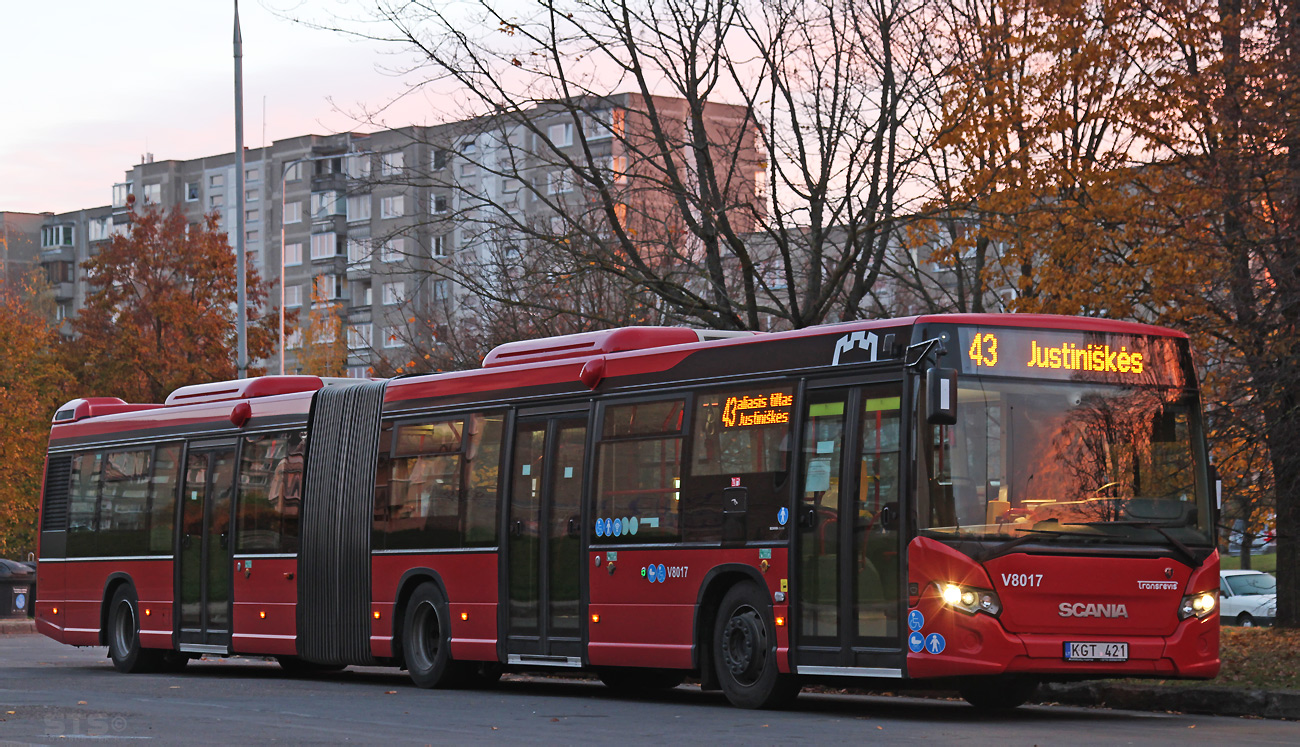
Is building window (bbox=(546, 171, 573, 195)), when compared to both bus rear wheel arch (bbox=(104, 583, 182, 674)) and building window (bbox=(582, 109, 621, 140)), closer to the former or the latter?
building window (bbox=(582, 109, 621, 140))

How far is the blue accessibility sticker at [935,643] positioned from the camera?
1277 centimetres

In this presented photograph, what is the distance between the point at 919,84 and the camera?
21266 millimetres

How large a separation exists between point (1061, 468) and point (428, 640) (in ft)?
24.4

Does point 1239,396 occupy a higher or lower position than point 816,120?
lower

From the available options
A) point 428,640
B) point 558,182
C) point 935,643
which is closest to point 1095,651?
point 935,643

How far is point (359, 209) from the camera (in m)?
97.4

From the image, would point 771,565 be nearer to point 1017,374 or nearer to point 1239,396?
point 1017,374

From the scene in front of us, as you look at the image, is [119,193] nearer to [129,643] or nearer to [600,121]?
[129,643]

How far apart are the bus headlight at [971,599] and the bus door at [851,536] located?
15.2 inches

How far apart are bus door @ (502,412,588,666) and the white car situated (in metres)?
29.4

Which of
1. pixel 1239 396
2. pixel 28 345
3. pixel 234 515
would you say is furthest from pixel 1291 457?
pixel 28 345

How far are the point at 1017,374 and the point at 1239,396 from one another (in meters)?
7.66

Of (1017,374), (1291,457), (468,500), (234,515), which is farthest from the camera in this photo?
(234,515)

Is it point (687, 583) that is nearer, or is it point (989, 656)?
point (989, 656)
